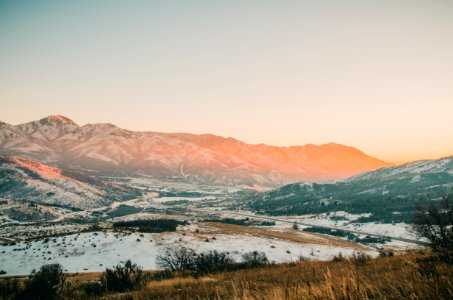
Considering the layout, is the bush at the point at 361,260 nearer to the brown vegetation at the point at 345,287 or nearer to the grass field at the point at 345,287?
the grass field at the point at 345,287

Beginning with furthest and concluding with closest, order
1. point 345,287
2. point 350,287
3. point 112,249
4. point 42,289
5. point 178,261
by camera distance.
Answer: point 112,249 < point 178,261 < point 42,289 < point 350,287 < point 345,287

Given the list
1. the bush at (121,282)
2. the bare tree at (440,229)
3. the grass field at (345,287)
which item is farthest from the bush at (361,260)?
the bush at (121,282)

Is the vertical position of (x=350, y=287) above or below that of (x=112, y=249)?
above

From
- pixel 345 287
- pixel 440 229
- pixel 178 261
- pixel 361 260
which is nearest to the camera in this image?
pixel 345 287

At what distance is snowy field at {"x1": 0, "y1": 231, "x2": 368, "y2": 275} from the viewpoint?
53.3 meters

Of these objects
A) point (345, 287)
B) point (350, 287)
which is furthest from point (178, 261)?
point (345, 287)

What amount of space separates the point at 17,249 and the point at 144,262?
23.0 metres

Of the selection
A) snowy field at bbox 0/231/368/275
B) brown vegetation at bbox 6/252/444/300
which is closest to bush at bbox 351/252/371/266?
brown vegetation at bbox 6/252/444/300

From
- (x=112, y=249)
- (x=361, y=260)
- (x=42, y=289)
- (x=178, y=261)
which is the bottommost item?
(x=112, y=249)

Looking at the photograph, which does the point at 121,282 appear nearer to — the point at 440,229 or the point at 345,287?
the point at 345,287

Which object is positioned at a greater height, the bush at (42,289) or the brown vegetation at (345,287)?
the brown vegetation at (345,287)

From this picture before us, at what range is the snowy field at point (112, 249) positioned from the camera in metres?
53.3

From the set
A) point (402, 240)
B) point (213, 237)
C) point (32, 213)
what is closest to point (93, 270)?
point (213, 237)

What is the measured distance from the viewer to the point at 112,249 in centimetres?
6112
